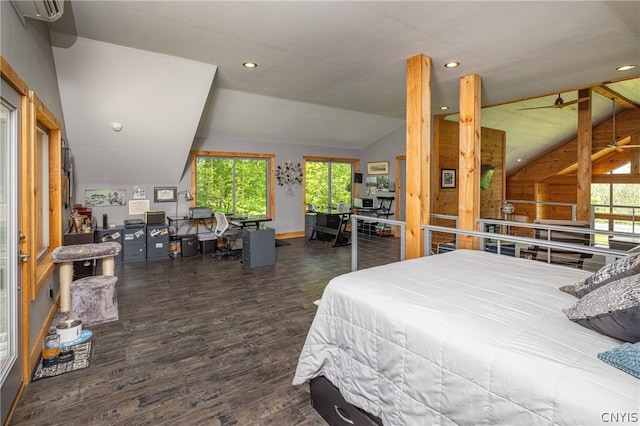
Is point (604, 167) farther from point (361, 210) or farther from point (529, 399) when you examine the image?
point (529, 399)

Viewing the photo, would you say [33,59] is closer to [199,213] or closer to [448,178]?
[199,213]

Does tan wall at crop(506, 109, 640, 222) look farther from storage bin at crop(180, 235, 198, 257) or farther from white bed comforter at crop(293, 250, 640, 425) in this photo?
storage bin at crop(180, 235, 198, 257)

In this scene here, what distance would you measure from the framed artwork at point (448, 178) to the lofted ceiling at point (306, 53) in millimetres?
1356

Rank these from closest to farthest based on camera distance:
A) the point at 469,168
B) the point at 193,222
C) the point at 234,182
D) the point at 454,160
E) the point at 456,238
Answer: the point at 456,238 → the point at 469,168 → the point at 193,222 → the point at 454,160 → the point at 234,182

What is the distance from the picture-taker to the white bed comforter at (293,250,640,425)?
958 mm

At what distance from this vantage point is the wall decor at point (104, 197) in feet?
19.3

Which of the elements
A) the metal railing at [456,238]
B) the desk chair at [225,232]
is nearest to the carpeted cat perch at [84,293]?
the desk chair at [225,232]

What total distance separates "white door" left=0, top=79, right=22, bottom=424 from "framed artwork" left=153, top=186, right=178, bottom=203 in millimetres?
4508

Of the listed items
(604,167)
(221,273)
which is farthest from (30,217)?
(604,167)

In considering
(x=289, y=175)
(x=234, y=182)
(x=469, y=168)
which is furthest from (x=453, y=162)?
(x=234, y=182)

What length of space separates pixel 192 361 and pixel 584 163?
6.41 metres

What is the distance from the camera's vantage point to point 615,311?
1.12 meters

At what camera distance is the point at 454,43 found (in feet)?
10.7

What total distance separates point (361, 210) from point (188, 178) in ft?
13.4
